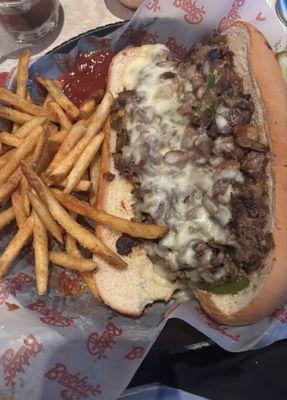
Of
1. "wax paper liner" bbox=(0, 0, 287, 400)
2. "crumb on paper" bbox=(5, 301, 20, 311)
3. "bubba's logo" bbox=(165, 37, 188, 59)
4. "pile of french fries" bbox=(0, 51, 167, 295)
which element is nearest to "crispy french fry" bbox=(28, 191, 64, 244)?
"pile of french fries" bbox=(0, 51, 167, 295)

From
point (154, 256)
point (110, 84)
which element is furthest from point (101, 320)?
point (110, 84)

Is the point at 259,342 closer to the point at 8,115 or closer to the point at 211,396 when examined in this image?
the point at 211,396

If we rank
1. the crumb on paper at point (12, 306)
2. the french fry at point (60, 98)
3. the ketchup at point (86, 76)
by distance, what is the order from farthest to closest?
1. the ketchup at point (86, 76)
2. the french fry at point (60, 98)
3. the crumb on paper at point (12, 306)

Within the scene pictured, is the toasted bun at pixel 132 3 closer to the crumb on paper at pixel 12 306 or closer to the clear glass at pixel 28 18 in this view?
the clear glass at pixel 28 18

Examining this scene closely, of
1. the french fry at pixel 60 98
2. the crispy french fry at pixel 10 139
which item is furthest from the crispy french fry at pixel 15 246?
the french fry at pixel 60 98

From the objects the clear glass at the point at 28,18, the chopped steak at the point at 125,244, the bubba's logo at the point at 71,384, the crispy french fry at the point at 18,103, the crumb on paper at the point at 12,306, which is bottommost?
the bubba's logo at the point at 71,384

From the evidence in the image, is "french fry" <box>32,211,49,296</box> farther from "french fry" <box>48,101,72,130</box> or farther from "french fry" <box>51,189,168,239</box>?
"french fry" <box>48,101,72,130</box>
